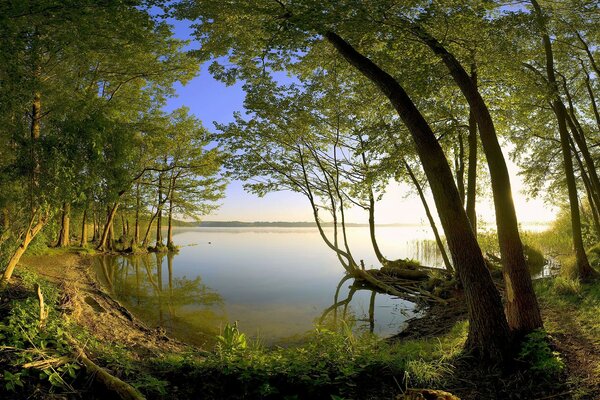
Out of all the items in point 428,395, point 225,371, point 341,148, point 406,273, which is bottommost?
point 406,273

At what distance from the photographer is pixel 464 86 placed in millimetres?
5738

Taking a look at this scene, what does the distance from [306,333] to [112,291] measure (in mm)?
7440

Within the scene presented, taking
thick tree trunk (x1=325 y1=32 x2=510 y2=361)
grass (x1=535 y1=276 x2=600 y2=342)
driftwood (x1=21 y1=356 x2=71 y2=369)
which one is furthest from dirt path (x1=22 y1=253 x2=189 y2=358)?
grass (x1=535 y1=276 x2=600 y2=342)

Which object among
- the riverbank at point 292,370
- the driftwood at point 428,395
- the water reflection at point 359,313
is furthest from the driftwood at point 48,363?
the water reflection at point 359,313

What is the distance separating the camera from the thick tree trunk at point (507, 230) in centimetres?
523

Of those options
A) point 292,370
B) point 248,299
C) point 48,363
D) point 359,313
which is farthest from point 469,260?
point 248,299

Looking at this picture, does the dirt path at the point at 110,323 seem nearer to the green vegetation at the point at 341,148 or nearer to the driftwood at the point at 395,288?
the green vegetation at the point at 341,148

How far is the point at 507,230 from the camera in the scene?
218 inches

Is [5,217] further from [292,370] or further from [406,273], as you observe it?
[406,273]

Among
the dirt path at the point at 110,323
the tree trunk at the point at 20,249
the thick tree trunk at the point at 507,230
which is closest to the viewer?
the thick tree trunk at the point at 507,230

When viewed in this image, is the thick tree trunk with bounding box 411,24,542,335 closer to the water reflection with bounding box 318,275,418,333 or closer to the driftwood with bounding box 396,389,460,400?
the driftwood with bounding box 396,389,460,400

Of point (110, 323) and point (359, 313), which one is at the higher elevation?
point (110, 323)

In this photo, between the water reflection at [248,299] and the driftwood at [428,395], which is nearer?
the driftwood at [428,395]

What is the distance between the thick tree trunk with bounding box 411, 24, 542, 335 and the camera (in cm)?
523
